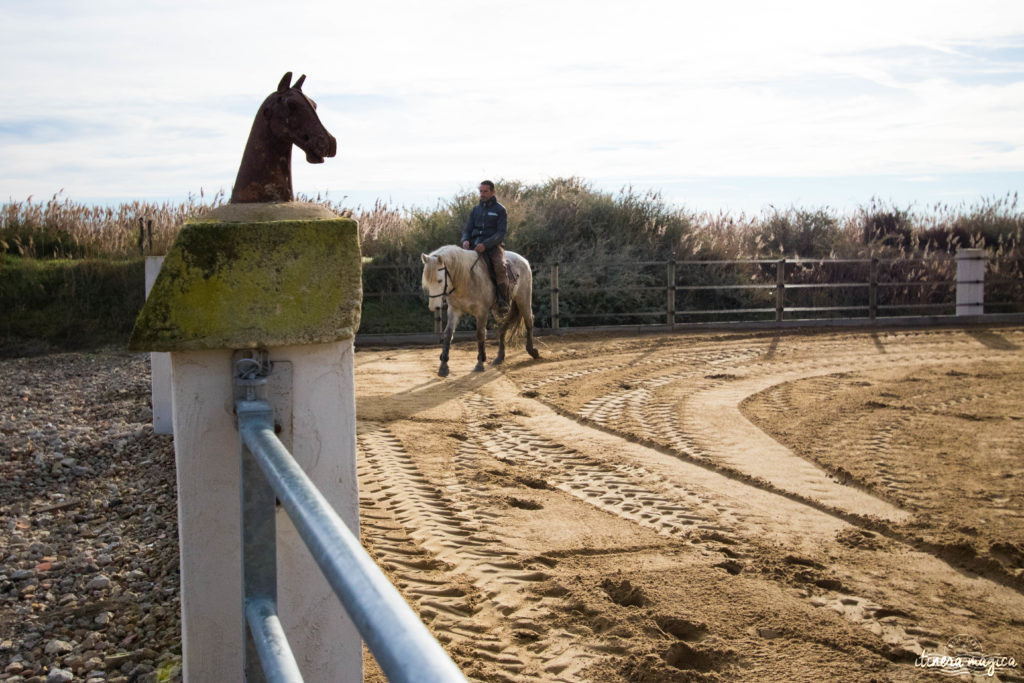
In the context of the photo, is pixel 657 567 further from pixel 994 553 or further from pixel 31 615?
pixel 31 615

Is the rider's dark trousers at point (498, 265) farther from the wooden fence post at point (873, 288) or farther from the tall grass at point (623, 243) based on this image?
the wooden fence post at point (873, 288)

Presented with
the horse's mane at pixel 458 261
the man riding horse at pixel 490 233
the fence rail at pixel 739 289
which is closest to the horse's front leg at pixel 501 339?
the man riding horse at pixel 490 233

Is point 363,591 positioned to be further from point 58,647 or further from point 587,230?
point 587,230

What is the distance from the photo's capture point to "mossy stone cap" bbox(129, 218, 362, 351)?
181 centimetres

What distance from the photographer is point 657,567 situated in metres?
4.39

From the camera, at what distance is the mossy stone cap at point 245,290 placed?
5.95 ft

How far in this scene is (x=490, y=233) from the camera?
1157 cm

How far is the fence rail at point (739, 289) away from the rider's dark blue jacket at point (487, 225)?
16.5ft

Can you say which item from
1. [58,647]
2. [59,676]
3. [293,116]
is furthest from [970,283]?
[59,676]

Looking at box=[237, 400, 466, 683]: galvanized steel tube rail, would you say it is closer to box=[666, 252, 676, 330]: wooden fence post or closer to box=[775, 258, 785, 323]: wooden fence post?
box=[666, 252, 676, 330]: wooden fence post

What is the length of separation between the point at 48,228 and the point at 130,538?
14770 mm

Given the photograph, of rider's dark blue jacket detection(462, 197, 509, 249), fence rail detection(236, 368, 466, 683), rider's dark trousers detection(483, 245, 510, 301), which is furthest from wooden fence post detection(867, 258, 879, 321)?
fence rail detection(236, 368, 466, 683)

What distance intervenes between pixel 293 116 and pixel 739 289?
17.5 m

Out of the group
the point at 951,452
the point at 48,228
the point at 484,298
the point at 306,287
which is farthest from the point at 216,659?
the point at 48,228
